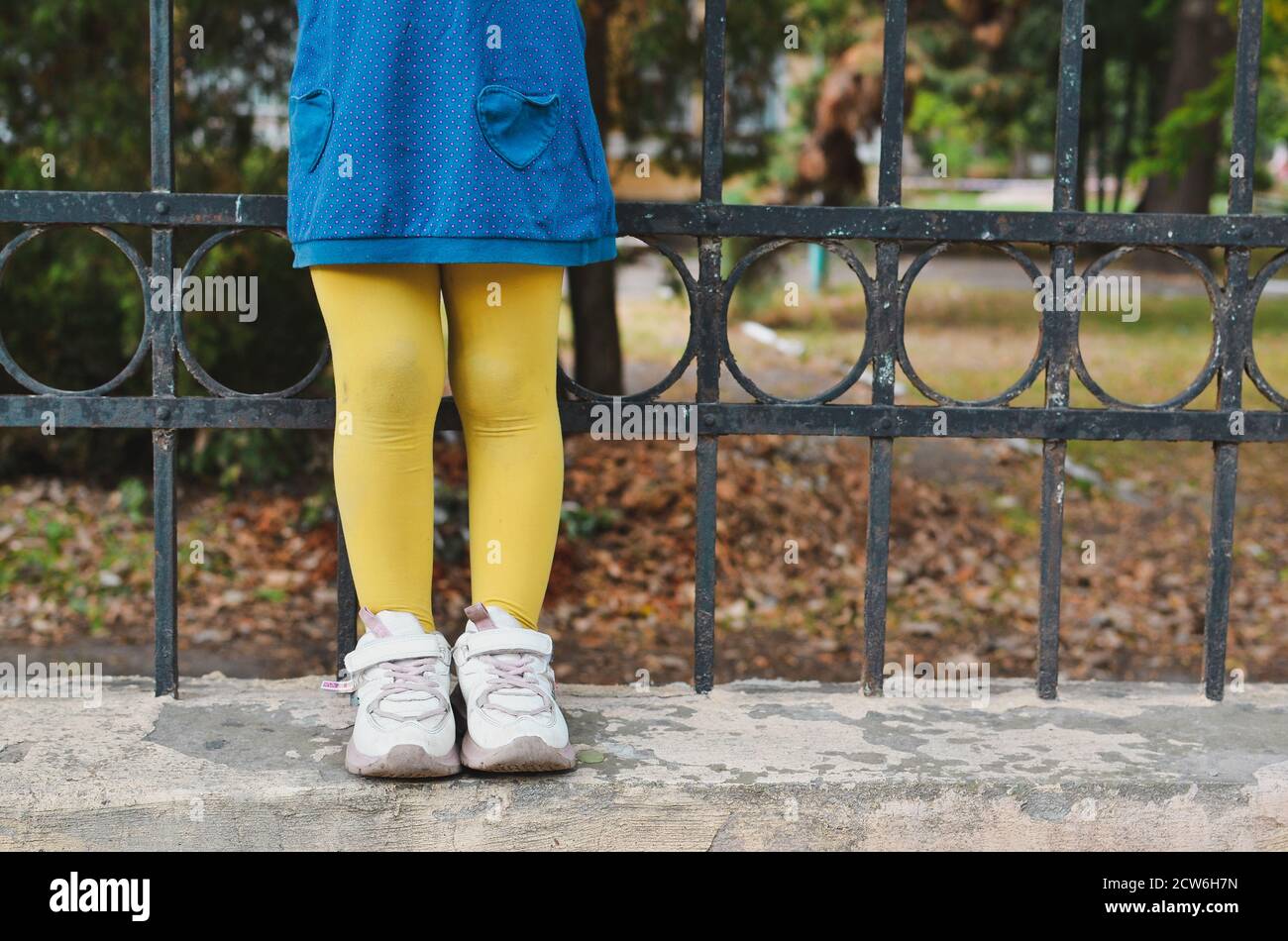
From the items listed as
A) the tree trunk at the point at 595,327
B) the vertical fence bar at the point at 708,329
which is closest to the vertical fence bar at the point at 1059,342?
the vertical fence bar at the point at 708,329

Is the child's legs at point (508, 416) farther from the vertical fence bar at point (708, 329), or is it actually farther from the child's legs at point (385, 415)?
the vertical fence bar at point (708, 329)

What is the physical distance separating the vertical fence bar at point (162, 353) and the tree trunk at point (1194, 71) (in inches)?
482

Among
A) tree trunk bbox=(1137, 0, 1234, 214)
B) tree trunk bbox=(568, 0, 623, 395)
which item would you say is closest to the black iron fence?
tree trunk bbox=(568, 0, 623, 395)

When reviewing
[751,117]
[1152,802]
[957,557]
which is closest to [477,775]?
[1152,802]

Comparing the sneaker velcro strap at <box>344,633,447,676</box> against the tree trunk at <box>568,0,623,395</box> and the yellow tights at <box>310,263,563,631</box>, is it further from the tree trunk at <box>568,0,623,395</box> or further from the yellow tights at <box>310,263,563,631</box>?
the tree trunk at <box>568,0,623,395</box>

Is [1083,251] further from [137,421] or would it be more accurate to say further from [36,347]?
[137,421]

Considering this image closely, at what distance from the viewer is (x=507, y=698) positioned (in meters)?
2.09

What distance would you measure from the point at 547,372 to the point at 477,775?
638 millimetres

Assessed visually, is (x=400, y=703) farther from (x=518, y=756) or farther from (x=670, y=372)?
(x=670, y=372)

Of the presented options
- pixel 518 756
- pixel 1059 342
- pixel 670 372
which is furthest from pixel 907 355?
pixel 518 756

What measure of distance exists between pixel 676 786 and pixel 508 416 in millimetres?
628

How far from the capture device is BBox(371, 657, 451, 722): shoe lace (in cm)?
206

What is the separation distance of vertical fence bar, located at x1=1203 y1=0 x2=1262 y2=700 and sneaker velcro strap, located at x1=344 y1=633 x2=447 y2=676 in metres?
1.38

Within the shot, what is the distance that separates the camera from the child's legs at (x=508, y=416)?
2.13 m
